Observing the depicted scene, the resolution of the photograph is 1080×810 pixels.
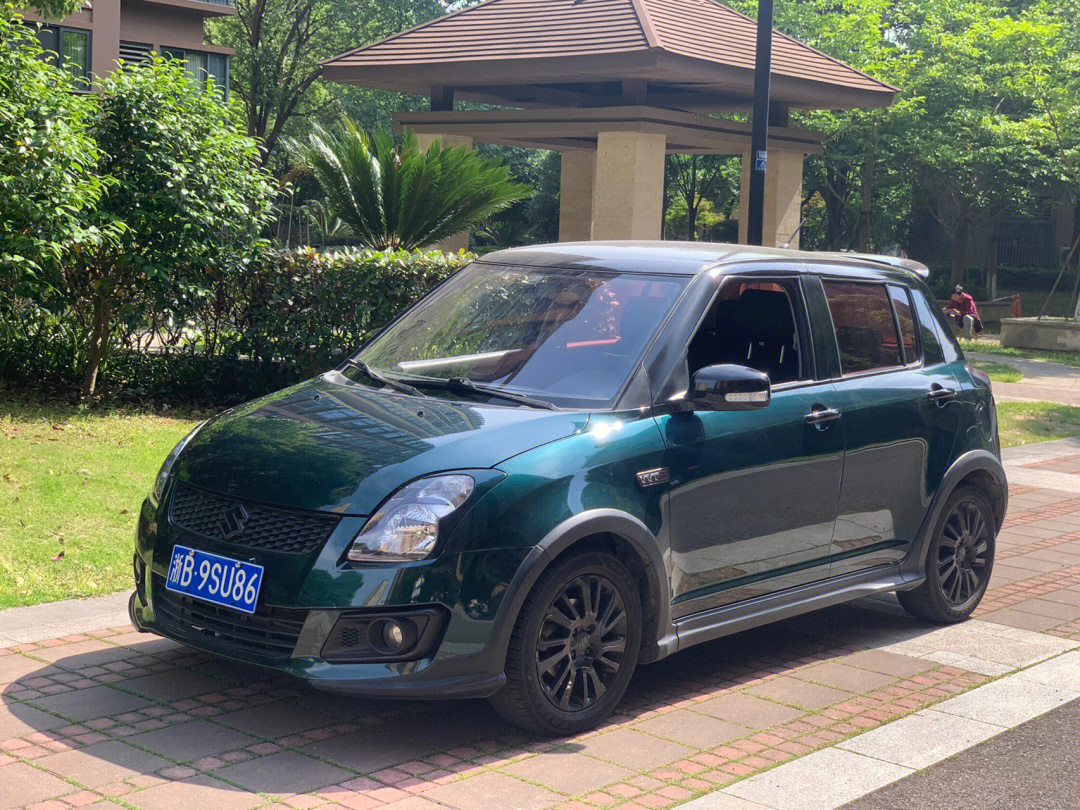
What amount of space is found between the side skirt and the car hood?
98cm

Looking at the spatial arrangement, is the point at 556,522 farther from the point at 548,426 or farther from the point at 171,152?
the point at 171,152

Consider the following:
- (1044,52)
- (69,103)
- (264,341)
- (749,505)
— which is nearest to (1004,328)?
(1044,52)

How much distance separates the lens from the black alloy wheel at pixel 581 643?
15.3 ft

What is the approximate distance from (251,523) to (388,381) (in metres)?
1.13

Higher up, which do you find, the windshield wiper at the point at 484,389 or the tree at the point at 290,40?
the tree at the point at 290,40

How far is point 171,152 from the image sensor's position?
1173 centimetres

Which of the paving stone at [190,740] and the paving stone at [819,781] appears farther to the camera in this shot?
the paving stone at [190,740]

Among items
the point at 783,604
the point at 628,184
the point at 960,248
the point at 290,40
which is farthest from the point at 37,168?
the point at 960,248

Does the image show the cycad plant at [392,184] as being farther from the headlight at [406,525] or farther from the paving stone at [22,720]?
the headlight at [406,525]

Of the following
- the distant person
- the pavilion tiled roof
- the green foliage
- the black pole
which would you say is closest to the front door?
the green foliage

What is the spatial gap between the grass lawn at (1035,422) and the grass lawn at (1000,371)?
3095mm

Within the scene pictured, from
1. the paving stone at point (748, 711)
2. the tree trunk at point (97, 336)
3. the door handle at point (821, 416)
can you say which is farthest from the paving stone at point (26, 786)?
the tree trunk at point (97, 336)

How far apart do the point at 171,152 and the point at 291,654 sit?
8336mm

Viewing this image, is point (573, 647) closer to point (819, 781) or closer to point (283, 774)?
point (819, 781)
